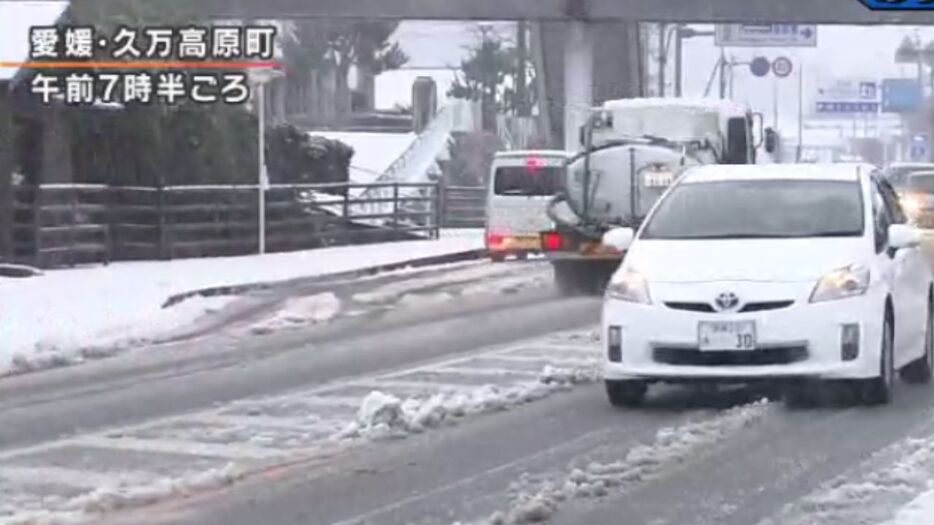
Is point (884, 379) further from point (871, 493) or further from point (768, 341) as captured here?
point (871, 493)

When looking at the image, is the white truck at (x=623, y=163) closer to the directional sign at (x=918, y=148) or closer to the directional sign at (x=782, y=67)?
the directional sign at (x=782, y=67)

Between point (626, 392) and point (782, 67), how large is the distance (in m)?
44.0

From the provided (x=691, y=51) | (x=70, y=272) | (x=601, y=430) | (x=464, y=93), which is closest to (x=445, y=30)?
(x=464, y=93)

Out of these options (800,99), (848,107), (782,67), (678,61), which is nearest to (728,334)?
(678,61)

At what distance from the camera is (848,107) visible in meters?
62.8

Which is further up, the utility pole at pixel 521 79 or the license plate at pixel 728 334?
the utility pole at pixel 521 79

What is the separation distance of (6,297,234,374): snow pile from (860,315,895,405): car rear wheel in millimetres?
7483

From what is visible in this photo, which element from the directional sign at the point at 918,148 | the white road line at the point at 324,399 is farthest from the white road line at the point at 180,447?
the directional sign at the point at 918,148

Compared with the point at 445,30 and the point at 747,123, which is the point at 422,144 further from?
the point at 747,123

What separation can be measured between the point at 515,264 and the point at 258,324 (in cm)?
1230

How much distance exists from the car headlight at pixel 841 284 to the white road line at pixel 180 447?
3.51 meters

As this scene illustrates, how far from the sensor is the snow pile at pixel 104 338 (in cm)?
1747

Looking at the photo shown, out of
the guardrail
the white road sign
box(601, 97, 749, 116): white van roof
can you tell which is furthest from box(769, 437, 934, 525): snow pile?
the white road sign

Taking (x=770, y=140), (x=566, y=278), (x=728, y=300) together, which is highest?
(x=770, y=140)
